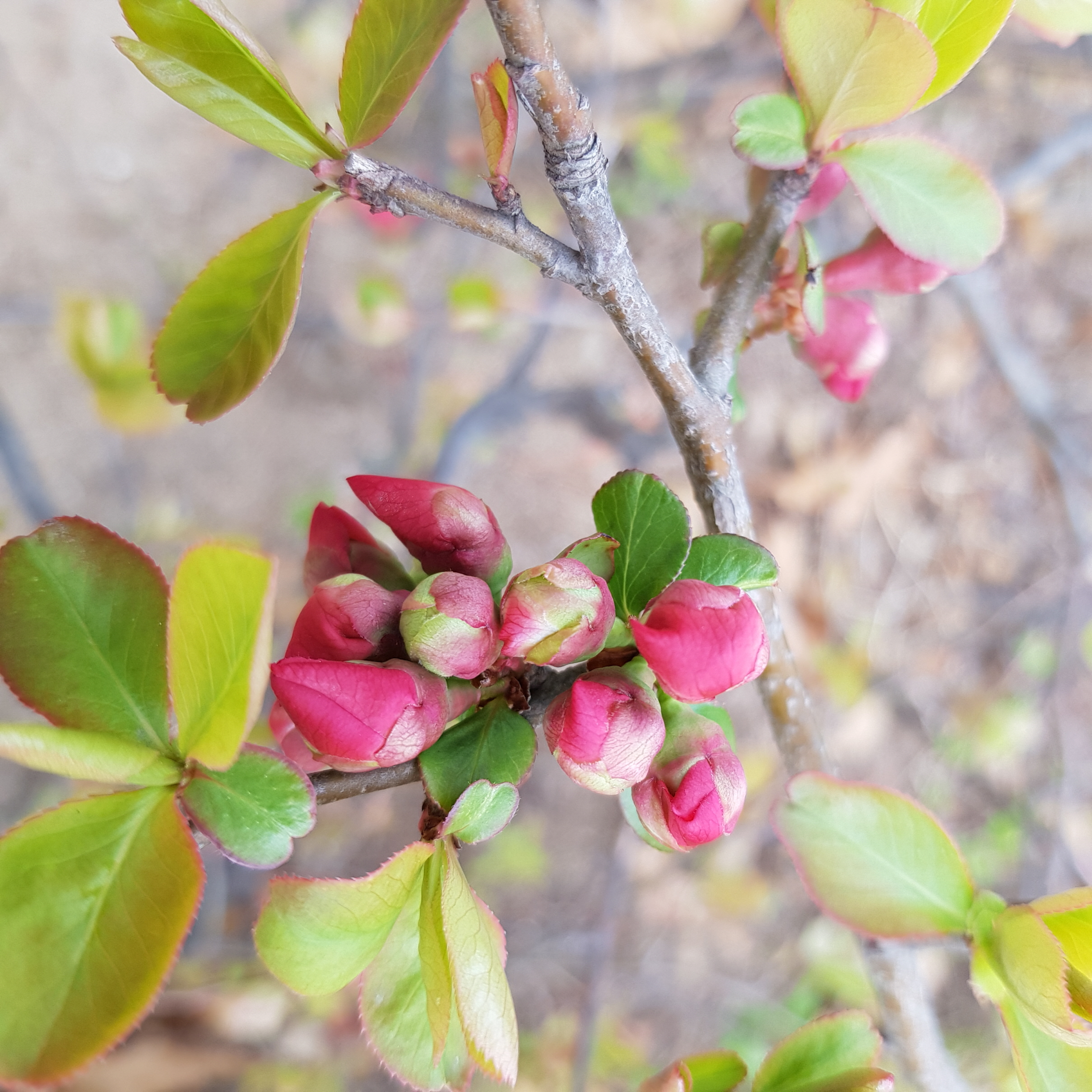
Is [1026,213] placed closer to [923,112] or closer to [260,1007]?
[923,112]

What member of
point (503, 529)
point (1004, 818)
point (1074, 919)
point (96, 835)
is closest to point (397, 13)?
point (96, 835)

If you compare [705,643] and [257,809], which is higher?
[705,643]

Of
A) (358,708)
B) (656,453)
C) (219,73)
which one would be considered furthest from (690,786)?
(656,453)

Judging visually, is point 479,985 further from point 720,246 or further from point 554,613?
point 720,246

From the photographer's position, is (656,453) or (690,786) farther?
(656,453)

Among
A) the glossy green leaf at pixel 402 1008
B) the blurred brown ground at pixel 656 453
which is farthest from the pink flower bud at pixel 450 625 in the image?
the blurred brown ground at pixel 656 453

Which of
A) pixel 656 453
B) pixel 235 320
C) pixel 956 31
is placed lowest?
pixel 235 320

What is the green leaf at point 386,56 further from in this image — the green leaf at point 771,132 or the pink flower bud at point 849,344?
the pink flower bud at point 849,344

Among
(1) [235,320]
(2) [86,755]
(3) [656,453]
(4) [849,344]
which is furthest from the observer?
(3) [656,453]
